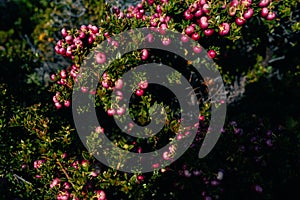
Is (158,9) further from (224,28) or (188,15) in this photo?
(224,28)

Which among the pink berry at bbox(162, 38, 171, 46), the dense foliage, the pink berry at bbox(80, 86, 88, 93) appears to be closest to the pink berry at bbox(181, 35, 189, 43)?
the dense foliage

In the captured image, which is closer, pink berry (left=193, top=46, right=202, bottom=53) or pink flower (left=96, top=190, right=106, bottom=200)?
pink flower (left=96, top=190, right=106, bottom=200)

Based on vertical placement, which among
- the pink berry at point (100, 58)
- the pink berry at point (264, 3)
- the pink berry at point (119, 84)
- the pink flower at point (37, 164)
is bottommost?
the pink flower at point (37, 164)

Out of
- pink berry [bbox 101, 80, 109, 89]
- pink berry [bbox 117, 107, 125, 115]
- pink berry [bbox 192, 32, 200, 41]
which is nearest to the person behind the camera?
pink berry [bbox 101, 80, 109, 89]

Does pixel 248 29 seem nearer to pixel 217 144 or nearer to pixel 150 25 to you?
pixel 217 144

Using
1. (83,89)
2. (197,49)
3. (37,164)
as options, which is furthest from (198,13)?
(37,164)

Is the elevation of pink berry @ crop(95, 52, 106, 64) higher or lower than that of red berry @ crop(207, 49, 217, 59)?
lower

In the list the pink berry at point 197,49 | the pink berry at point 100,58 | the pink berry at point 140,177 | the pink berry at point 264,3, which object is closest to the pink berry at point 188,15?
the pink berry at point 197,49

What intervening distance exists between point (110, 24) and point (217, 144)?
1.71 meters

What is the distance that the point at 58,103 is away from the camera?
9.97 feet

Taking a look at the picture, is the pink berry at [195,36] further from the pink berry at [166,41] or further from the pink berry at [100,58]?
the pink berry at [100,58]

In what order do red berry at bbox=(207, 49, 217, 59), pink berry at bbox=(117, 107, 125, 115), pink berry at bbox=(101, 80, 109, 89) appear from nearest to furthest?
pink berry at bbox=(101, 80, 109, 89) → pink berry at bbox=(117, 107, 125, 115) → red berry at bbox=(207, 49, 217, 59)

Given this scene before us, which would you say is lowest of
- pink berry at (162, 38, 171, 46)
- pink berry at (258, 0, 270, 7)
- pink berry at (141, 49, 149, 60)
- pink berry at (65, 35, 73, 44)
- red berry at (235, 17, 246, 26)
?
pink berry at (141, 49, 149, 60)

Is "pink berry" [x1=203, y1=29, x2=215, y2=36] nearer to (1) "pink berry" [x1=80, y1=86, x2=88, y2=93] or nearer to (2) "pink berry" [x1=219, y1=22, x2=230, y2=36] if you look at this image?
(2) "pink berry" [x1=219, y1=22, x2=230, y2=36]
